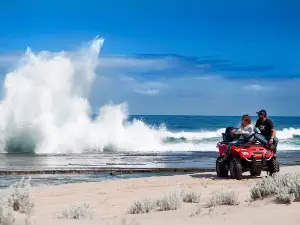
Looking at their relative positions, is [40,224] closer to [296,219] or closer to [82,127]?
[296,219]

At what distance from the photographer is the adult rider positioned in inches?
571

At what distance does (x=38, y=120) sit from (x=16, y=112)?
5.77ft

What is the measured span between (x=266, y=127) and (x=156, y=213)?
6.94 meters

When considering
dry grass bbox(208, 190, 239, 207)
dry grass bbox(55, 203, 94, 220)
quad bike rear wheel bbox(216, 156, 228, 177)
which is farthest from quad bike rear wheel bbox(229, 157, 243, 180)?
dry grass bbox(55, 203, 94, 220)

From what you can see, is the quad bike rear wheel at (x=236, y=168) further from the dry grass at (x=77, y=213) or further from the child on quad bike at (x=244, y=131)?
the dry grass at (x=77, y=213)

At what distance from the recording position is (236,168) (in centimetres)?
1443

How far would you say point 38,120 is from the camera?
125ft

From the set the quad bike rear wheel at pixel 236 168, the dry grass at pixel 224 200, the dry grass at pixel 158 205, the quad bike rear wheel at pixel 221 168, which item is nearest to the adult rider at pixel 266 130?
the quad bike rear wheel at pixel 236 168

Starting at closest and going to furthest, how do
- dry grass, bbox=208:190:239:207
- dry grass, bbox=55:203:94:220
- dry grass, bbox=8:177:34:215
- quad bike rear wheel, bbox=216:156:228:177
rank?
dry grass, bbox=8:177:34:215, dry grass, bbox=55:203:94:220, dry grass, bbox=208:190:239:207, quad bike rear wheel, bbox=216:156:228:177

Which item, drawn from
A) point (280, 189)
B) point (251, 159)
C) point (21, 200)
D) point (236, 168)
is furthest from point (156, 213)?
point (251, 159)

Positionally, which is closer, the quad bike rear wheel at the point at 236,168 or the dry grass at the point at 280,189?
the dry grass at the point at 280,189

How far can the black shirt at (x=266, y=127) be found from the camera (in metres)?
14.5

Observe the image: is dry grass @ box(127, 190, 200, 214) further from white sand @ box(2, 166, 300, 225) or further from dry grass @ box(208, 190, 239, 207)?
dry grass @ box(208, 190, 239, 207)

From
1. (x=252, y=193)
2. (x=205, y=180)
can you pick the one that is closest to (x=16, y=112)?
(x=205, y=180)
